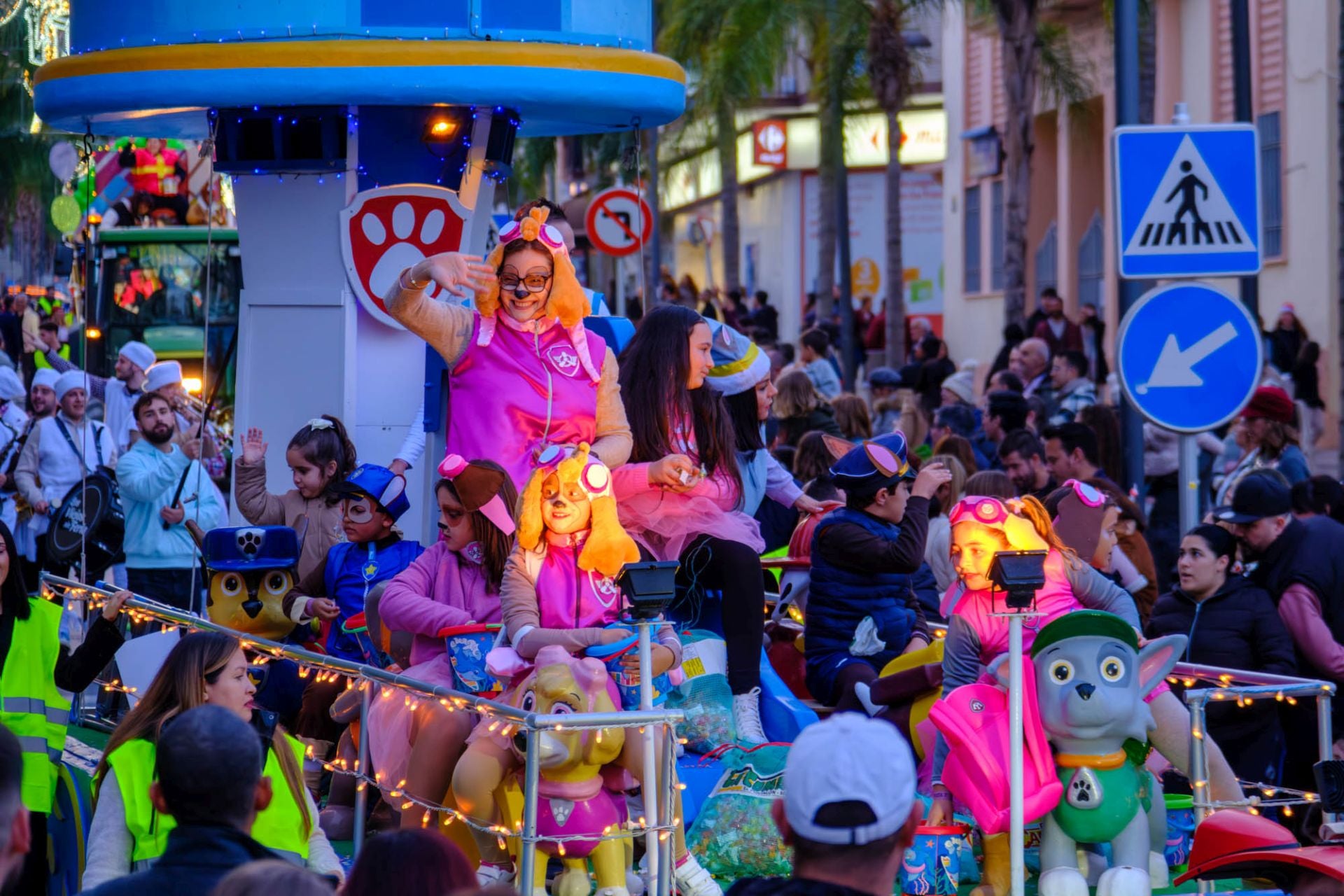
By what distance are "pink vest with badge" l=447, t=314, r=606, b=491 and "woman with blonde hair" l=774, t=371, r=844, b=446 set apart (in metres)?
5.02

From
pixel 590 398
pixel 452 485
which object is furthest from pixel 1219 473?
pixel 452 485

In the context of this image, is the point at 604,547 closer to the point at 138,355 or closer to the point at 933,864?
the point at 933,864

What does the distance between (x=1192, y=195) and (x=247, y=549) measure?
4.46m

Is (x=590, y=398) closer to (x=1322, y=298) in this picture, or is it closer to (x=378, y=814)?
(x=378, y=814)

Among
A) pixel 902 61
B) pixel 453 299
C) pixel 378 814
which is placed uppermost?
pixel 902 61

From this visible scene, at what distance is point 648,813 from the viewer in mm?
6047

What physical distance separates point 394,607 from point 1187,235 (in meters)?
4.20

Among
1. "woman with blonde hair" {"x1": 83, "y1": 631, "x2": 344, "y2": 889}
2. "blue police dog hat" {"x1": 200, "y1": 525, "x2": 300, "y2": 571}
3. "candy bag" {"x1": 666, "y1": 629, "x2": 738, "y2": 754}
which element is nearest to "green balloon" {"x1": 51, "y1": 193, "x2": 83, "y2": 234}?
"blue police dog hat" {"x1": 200, "y1": 525, "x2": 300, "y2": 571}

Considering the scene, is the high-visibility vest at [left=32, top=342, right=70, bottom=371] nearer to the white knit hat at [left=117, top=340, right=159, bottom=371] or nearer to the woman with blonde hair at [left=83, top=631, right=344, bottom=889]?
the white knit hat at [left=117, top=340, right=159, bottom=371]

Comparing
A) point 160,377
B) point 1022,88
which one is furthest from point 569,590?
point 1022,88

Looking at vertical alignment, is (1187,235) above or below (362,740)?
above

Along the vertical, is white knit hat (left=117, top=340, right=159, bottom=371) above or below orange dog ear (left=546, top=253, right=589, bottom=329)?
below

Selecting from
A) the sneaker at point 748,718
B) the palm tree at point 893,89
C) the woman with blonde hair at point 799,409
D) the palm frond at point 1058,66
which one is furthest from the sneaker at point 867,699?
the palm tree at point 893,89

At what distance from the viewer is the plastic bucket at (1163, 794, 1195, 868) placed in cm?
726
